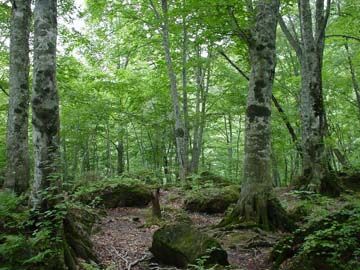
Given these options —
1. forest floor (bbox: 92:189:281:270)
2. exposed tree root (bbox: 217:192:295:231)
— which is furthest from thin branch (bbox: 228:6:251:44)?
forest floor (bbox: 92:189:281:270)

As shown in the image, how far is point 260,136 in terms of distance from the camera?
330 inches

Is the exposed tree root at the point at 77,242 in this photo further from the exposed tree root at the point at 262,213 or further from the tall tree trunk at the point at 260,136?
the tall tree trunk at the point at 260,136

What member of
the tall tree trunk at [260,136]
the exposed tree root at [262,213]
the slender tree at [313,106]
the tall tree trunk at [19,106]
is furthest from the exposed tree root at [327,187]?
the tall tree trunk at [19,106]

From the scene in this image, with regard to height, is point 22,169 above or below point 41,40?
below

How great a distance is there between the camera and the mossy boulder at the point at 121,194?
11.5 m

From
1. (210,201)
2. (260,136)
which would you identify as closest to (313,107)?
(210,201)

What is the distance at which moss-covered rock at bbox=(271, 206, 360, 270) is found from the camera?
183 inches

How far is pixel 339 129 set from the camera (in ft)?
76.7

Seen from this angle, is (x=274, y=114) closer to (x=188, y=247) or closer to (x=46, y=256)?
(x=188, y=247)

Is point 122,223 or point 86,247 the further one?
point 122,223

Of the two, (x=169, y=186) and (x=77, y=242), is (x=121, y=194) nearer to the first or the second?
(x=169, y=186)

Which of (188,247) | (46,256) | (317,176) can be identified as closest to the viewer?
(46,256)

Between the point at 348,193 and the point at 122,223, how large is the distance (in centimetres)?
795

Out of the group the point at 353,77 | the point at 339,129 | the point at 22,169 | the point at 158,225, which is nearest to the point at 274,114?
the point at 353,77
